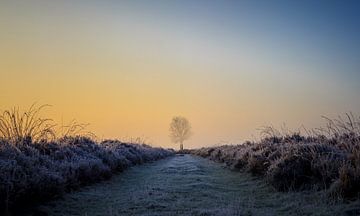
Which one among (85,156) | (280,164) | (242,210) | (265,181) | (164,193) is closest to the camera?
(242,210)

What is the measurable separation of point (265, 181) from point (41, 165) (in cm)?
744

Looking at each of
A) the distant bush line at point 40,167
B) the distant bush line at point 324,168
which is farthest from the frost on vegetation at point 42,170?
the distant bush line at point 324,168

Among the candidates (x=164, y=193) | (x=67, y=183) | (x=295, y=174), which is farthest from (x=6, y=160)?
(x=295, y=174)

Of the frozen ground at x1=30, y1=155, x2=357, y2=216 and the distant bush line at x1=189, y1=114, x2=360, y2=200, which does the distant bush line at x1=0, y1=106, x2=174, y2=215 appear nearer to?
the frozen ground at x1=30, y1=155, x2=357, y2=216

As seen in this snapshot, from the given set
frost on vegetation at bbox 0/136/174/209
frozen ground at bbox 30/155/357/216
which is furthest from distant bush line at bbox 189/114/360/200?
frost on vegetation at bbox 0/136/174/209

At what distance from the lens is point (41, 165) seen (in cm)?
1212

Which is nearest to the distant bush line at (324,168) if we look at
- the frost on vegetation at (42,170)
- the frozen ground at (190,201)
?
the frozen ground at (190,201)

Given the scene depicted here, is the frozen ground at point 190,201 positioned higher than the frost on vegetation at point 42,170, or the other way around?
the frost on vegetation at point 42,170

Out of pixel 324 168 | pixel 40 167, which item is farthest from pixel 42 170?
pixel 324 168

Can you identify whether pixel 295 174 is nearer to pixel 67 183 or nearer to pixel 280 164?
pixel 280 164

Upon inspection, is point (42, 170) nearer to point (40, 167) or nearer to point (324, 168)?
point (40, 167)

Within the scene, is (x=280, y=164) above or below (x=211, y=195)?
above

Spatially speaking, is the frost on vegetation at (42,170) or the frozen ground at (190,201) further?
the frozen ground at (190,201)

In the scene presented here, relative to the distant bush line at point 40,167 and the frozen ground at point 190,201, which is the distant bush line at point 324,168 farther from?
the distant bush line at point 40,167
